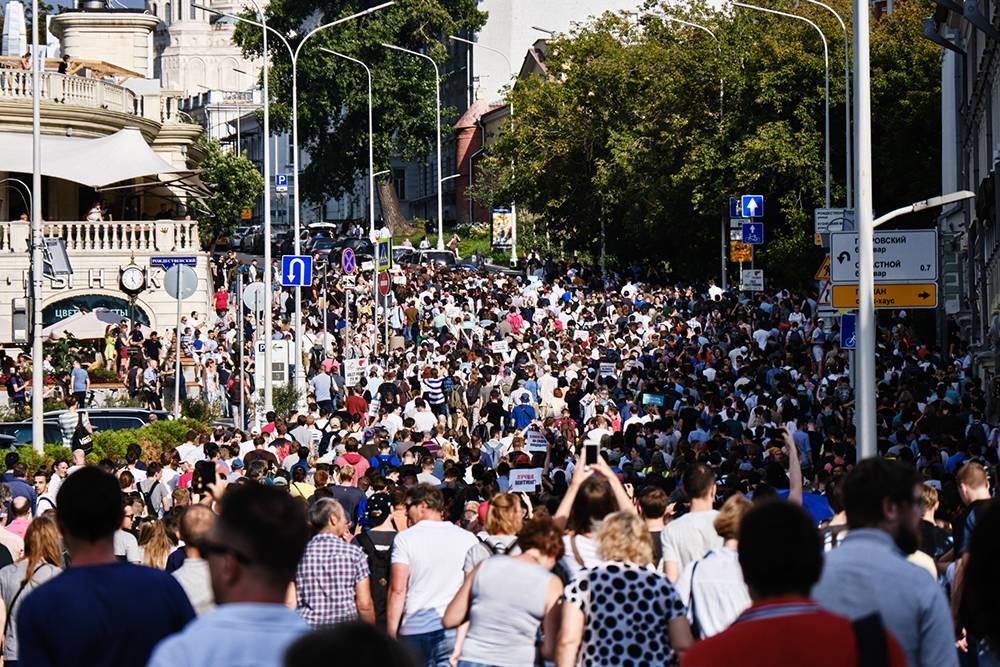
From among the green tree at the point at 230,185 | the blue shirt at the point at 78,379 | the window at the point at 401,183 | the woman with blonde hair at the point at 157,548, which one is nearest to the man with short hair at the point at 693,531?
the woman with blonde hair at the point at 157,548

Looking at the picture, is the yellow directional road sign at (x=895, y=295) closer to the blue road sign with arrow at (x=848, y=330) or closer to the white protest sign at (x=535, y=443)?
the white protest sign at (x=535, y=443)

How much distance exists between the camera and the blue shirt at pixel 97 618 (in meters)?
5.84

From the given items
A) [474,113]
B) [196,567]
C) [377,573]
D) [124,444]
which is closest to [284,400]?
[124,444]

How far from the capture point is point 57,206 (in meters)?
48.5

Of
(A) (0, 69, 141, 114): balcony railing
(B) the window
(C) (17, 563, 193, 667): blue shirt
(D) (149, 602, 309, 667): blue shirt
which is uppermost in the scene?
(B) the window

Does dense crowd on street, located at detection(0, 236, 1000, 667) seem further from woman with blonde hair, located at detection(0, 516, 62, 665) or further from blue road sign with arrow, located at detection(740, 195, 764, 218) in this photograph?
blue road sign with arrow, located at detection(740, 195, 764, 218)

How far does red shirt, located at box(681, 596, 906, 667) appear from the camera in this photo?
5.13 m

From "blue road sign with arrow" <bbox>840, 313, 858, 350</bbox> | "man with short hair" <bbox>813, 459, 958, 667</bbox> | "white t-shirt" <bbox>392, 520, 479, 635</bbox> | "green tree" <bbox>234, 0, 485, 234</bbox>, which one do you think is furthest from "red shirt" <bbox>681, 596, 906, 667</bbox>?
"green tree" <bbox>234, 0, 485, 234</bbox>

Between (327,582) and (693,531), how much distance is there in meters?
2.00

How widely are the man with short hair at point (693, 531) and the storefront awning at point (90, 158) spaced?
35.7m

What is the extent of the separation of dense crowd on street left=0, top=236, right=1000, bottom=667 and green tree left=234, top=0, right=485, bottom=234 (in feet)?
159

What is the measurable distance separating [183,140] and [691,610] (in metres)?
49.2

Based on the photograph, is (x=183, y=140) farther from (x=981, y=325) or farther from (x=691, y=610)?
(x=691, y=610)

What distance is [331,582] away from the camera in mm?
9594
